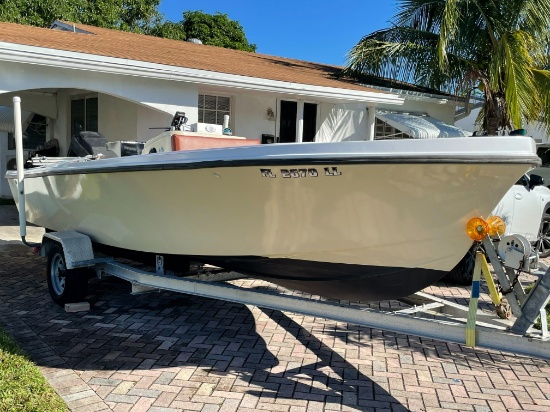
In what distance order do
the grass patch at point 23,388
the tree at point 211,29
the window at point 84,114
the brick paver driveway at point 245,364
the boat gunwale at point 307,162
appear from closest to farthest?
the boat gunwale at point 307,162
the grass patch at point 23,388
the brick paver driveway at point 245,364
the window at point 84,114
the tree at point 211,29

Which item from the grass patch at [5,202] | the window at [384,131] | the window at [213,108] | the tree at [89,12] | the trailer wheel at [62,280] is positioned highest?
the tree at [89,12]

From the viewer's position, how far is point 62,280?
228 inches

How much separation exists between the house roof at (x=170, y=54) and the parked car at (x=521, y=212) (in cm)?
510

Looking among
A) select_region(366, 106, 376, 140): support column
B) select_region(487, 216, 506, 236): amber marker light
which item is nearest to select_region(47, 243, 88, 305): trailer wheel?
select_region(487, 216, 506, 236): amber marker light

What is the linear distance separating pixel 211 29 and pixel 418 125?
21.0 meters

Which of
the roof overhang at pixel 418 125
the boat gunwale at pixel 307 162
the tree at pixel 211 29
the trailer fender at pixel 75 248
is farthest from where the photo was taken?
the tree at pixel 211 29

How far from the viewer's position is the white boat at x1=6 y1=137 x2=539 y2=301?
10.8 feet

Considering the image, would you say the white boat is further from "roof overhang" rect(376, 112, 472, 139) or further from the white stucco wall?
"roof overhang" rect(376, 112, 472, 139)

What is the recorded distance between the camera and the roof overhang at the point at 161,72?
8.04 meters

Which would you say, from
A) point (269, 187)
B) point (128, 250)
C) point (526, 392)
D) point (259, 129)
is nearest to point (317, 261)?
point (269, 187)

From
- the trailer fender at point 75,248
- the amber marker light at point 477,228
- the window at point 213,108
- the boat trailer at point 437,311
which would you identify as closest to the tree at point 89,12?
the window at point 213,108

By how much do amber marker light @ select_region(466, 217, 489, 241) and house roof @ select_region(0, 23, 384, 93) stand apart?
7224 mm

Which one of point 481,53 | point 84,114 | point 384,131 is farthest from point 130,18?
point 481,53

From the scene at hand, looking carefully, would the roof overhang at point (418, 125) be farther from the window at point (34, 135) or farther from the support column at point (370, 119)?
the window at point (34, 135)
